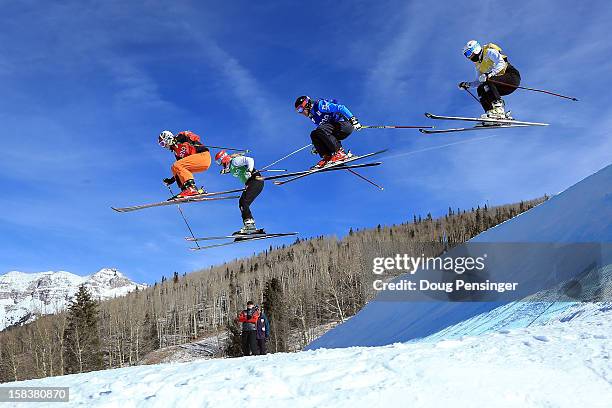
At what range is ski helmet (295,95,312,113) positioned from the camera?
484 inches

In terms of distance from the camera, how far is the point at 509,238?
615 inches

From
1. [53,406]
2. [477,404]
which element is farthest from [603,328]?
[53,406]

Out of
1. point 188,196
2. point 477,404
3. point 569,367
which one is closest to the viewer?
point 477,404

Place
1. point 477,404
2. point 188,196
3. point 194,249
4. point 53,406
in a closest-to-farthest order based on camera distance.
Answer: point 477,404 → point 53,406 → point 188,196 → point 194,249

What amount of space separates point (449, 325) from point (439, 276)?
14.3ft

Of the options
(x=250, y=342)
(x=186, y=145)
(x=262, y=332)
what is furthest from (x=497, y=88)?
(x=250, y=342)

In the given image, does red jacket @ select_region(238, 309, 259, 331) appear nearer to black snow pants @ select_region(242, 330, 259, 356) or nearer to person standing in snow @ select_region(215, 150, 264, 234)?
black snow pants @ select_region(242, 330, 259, 356)

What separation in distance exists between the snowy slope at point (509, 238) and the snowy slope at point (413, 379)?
562cm

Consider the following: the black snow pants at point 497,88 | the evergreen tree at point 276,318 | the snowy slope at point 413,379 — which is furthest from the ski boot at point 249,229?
the evergreen tree at point 276,318

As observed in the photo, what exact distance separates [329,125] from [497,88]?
432 centimetres

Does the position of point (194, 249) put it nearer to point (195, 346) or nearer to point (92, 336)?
point (92, 336)

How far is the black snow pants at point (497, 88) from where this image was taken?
12938mm

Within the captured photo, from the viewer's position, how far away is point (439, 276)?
16.6m

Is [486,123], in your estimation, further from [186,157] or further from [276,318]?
[276,318]
